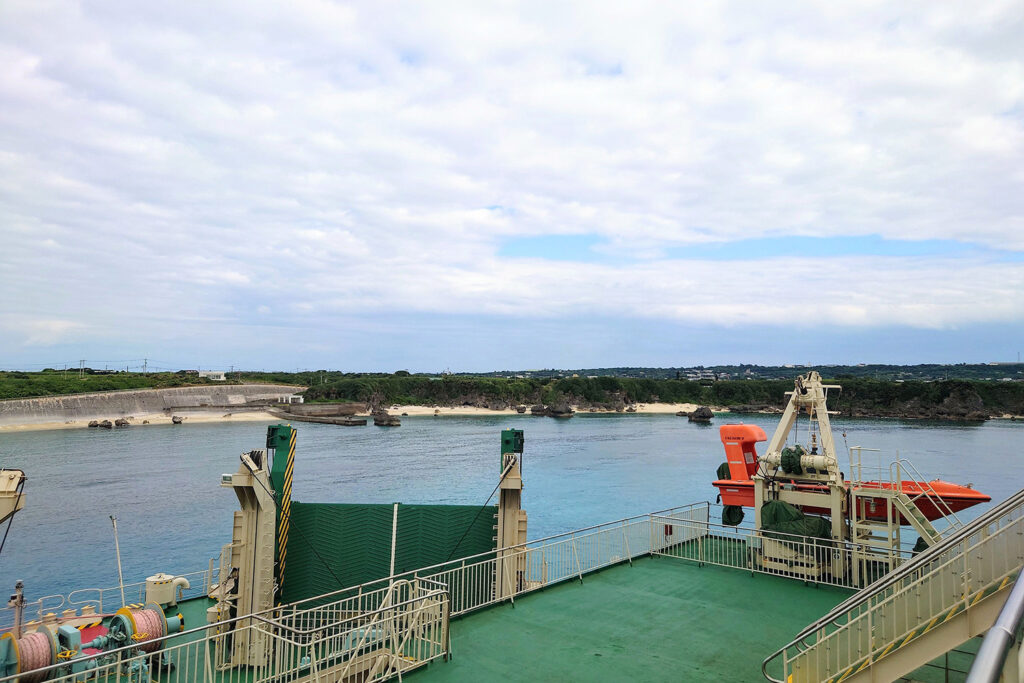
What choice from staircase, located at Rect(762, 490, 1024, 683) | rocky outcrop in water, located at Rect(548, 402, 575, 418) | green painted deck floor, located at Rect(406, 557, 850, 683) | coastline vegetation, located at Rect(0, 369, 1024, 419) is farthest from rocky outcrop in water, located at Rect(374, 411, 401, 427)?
staircase, located at Rect(762, 490, 1024, 683)

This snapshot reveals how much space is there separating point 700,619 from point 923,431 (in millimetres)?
93815

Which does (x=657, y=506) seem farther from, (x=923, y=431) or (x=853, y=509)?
(x=923, y=431)

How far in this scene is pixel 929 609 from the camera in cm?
707

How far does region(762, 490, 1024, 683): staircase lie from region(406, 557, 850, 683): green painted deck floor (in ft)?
4.34

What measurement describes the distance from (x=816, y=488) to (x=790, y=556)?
2.80 meters

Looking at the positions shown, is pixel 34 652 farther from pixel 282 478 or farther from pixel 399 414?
pixel 399 414

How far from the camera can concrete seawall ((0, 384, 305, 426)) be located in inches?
3174

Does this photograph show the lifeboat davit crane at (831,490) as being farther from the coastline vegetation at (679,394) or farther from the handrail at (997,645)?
the coastline vegetation at (679,394)

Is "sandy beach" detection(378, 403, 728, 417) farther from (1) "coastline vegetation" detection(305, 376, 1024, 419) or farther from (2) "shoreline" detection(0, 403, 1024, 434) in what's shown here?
(1) "coastline vegetation" detection(305, 376, 1024, 419)

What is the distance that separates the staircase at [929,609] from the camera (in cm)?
672

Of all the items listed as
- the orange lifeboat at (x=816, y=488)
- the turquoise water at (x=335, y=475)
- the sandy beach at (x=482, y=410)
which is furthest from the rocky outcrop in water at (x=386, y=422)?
the orange lifeboat at (x=816, y=488)

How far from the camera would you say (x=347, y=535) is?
1321 cm

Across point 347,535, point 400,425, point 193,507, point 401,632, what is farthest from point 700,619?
point 400,425

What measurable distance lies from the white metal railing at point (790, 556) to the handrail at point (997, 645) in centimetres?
→ 1152
